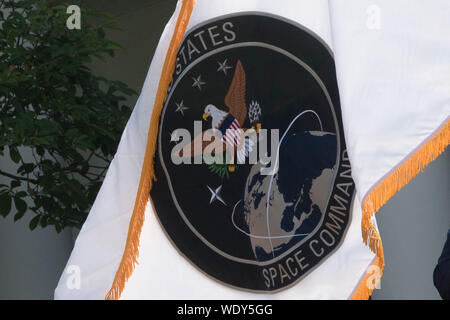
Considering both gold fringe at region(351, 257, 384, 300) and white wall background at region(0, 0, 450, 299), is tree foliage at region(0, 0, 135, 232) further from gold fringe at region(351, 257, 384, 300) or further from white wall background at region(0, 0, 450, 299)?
gold fringe at region(351, 257, 384, 300)

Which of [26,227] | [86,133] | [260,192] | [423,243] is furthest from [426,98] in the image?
[26,227]

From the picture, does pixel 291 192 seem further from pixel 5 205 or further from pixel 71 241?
pixel 71 241

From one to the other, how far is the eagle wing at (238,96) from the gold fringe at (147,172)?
0.75 feet

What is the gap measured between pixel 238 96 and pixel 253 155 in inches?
8.7

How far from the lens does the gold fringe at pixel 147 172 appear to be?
2.86 meters

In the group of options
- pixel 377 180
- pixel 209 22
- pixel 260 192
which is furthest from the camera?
pixel 209 22

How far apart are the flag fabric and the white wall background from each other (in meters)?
2.25

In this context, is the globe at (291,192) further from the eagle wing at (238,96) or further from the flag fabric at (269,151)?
the eagle wing at (238,96)

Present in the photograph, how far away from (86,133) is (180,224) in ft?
4.34

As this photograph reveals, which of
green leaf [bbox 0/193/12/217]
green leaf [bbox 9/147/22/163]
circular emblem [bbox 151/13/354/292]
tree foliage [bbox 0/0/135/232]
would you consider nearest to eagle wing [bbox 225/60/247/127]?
circular emblem [bbox 151/13/354/292]

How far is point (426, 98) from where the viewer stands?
206cm

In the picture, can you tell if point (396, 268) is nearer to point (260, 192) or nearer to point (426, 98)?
point (260, 192)

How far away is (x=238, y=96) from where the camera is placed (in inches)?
111

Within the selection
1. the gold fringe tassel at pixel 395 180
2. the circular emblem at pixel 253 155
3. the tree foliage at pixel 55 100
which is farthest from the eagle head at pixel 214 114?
the tree foliage at pixel 55 100
